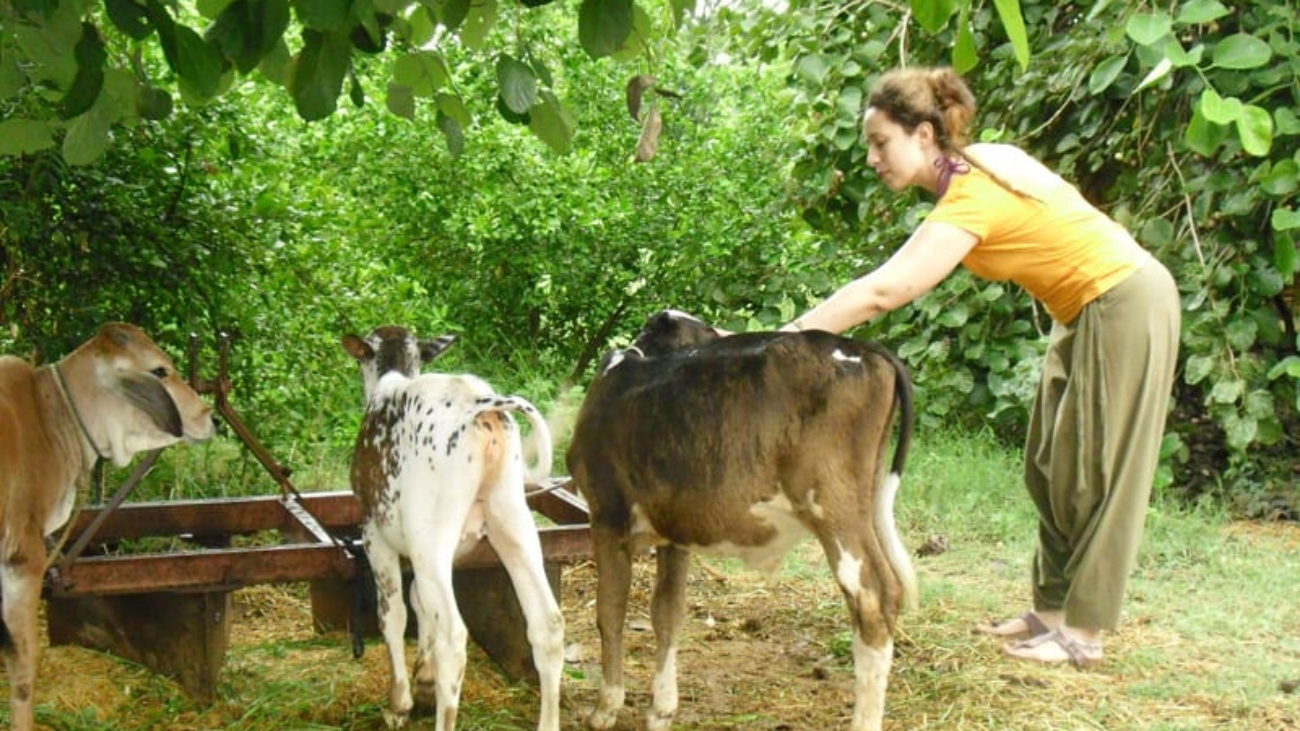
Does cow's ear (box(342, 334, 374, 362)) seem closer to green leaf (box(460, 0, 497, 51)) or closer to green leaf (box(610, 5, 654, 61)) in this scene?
green leaf (box(460, 0, 497, 51))

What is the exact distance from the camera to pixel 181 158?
6.09 meters

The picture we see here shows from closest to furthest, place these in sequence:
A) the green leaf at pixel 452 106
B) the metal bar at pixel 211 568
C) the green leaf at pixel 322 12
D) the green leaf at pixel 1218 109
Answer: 1. the green leaf at pixel 322 12
2. the metal bar at pixel 211 568
3. the green leaf at pixel 452 106
4. the green leaf at pixel 1218 109

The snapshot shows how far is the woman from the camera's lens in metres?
4.61

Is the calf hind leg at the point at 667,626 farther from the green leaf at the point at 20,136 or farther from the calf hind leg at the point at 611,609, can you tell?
the green leaf at the point at 20,136

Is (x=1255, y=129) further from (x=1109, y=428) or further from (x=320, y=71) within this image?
(x=320, y=71)

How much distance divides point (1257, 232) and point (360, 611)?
426 cm

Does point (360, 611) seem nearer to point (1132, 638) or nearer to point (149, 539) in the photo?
point (149, 539)

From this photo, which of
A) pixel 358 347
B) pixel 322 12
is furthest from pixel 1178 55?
pixel 322 12

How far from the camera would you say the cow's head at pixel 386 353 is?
4.84 meters

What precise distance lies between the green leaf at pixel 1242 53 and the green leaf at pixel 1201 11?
0.79 ft

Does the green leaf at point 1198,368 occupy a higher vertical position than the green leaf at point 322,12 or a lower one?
lower

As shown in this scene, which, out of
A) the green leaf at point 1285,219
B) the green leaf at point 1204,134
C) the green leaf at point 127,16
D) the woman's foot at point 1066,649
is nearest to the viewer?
the green leaf at point 127,16

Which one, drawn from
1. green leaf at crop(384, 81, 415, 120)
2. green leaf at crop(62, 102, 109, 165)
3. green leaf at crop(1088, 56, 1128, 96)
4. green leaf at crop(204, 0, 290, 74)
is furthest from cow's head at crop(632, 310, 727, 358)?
green leaf at crop(1088, 56, 1128, 96)

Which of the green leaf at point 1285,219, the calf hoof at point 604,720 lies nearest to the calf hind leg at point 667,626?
the calf hoof at point 604,720
